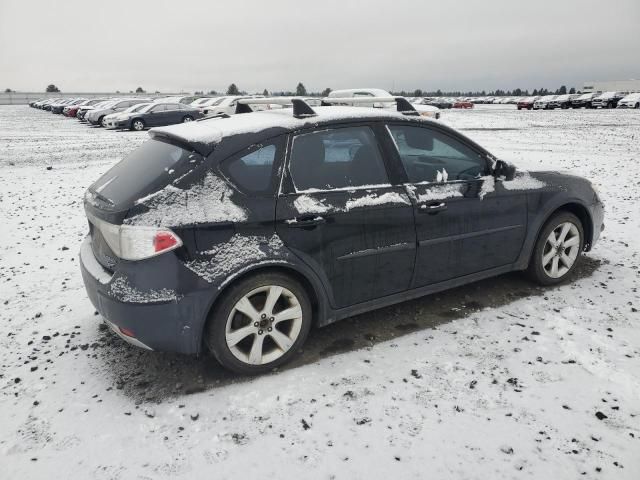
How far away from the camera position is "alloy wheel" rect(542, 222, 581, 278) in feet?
14.5

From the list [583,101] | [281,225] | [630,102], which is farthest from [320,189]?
[583,101]

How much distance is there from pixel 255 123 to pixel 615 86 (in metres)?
120

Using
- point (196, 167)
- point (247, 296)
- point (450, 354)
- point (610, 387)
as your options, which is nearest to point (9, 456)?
point (247, 296)

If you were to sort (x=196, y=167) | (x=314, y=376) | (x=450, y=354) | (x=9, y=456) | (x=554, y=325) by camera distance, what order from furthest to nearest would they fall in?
(x=554, y=325)
(x=450, y=354)
(x=314, y=376)
(x=196, y=167)
(x=9, y=456)

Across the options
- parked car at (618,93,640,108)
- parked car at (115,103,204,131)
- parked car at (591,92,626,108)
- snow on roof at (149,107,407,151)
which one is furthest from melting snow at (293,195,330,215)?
parked car at (591,92,626,108)

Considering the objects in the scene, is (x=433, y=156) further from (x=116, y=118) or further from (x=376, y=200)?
(x=116, y=118)

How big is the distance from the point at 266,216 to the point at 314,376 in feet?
3.80

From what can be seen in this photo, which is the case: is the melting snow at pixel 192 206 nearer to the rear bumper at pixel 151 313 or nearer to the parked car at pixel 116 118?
the rear bumper at pixel 151 313

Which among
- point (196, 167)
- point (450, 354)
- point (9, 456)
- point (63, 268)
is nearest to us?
point (9, 456)

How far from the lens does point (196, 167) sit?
294 cm

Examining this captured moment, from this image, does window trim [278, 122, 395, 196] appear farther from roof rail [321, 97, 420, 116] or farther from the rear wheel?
the rear wheel

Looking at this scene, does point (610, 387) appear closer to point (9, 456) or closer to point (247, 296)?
point (247, 296)

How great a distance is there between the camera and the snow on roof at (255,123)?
3.12m

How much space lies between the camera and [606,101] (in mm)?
41906
